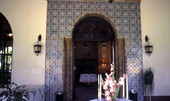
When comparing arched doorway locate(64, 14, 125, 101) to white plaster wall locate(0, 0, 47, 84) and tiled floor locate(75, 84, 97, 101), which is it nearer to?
tiled floor locate(75, 84, 97, 101)

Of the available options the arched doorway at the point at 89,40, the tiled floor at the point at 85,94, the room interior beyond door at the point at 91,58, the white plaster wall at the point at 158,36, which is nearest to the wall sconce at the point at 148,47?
the white plaster wall at the point at 158,36

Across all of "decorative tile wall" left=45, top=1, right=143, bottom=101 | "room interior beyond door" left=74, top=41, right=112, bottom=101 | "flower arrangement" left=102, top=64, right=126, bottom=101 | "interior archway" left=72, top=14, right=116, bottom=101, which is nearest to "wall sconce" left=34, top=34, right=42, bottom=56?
"decorative tile wall" left=45, top=1, right=143, bottom=101

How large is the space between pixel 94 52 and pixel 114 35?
19.2 ft

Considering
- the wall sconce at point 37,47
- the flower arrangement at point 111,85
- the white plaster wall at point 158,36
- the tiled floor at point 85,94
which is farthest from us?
the tiled floor at point 85,94

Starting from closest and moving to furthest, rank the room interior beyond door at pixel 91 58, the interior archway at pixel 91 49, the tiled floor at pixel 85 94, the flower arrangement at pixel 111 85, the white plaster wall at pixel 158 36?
the flower arrangement at pixel 111 85, the white plaster wall at pixel 158 36, the interior archway at pixel 91 49, the tiled floor at pixel 85 94, the room interior beyond door at pixel 91 58

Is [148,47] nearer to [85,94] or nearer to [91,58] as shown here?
[85,94]

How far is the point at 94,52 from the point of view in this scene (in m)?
11.3

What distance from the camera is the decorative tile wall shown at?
17.1 feet

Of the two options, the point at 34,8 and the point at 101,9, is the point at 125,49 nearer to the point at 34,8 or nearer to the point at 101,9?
the point at 101,9

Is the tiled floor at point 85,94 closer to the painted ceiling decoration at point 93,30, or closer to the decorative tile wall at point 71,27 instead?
the decorative tile wall at point 71,27

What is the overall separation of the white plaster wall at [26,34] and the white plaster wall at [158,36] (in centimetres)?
313

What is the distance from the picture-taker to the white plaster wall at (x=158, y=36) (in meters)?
5.31

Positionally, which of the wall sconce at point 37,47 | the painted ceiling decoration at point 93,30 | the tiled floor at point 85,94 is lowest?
the tiled floor at point 85,94

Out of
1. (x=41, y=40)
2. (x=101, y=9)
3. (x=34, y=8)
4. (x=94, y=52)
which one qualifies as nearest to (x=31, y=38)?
(x=41, y=40)
